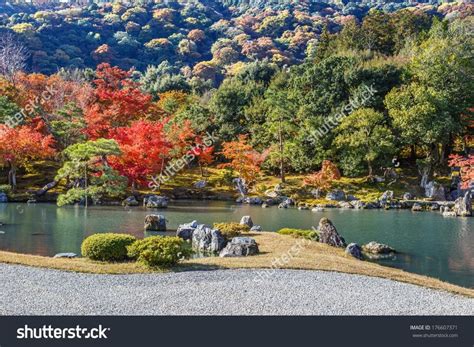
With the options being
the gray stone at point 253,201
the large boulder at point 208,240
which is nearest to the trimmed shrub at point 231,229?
the large boulder at point 208,240

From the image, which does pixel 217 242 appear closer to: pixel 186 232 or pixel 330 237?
pixel 186 232

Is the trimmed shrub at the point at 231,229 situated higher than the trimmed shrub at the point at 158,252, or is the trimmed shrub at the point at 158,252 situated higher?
the trimmed shrub at the point at 158,252

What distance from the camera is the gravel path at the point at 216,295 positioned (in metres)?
10.8

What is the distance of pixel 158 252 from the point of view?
14.8m

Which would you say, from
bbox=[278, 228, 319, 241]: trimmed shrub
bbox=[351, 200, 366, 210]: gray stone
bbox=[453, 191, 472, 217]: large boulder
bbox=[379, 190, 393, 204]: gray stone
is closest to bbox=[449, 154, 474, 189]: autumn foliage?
bbox=[453, 191, 472, 217]: large boulder

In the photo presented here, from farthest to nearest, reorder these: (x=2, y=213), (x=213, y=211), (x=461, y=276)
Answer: (x=213, y=211), (x=2, y=213), (x=461, y=276)

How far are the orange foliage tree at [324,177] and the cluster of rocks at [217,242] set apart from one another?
18.2 m

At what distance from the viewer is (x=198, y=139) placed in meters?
49.0

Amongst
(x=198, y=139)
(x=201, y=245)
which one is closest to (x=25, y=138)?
(x=198, y=139)

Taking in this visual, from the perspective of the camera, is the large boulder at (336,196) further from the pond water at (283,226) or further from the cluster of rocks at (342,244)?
the cluster of rocks at (342,244)

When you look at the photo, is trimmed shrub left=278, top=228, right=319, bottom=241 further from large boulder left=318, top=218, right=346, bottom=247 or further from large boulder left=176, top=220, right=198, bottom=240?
large boulder left=176, top=220, right=198, bottom=240

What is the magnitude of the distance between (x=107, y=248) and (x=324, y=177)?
30217mm

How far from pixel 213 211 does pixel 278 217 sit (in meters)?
4.87
